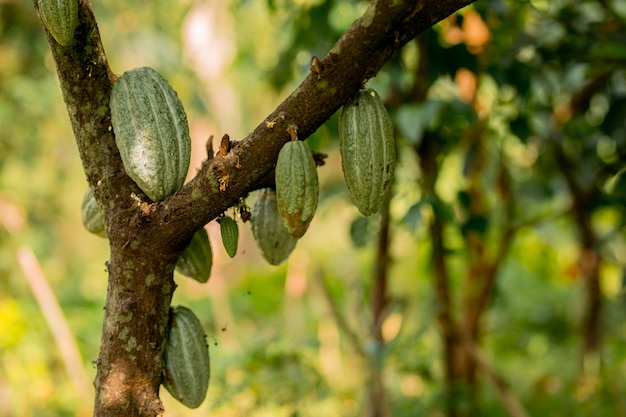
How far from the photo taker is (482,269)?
8.37ft

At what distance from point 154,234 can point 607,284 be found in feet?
13.9

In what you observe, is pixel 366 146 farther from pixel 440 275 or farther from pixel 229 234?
pixel 440 275

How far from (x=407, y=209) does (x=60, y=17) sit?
3.94 feet

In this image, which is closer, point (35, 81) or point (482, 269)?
point (482, 269)

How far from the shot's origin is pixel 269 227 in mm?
1102

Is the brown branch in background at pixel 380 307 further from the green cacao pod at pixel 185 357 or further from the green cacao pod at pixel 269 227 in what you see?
the green cacao pod at pixel 185 357

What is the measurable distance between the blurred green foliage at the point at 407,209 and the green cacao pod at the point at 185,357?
0.23 meters

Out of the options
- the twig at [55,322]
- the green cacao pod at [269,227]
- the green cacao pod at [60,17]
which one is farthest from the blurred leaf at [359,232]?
the twig at [55,322]

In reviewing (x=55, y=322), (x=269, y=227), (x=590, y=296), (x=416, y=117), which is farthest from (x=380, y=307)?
(x=55, y=322)

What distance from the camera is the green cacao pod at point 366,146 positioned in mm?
882

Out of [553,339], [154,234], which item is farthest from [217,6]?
[154,234]

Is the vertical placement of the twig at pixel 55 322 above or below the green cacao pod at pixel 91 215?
above

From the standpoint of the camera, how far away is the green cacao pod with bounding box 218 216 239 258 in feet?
3.19

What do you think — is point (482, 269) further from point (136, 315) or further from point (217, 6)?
point (217, 6)
